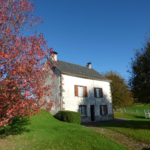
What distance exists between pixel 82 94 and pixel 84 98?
67 cm

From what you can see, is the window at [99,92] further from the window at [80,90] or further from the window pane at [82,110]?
the window pane at [82,110]

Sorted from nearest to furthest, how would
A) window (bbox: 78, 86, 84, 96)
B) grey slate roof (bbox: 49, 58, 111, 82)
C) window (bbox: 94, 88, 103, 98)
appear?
grey slate roof (bbox: 49, 58, 111, 82) < window (bbox: 78, 86, 84, 96) < window (bbox: 94, 88, 103, 98)

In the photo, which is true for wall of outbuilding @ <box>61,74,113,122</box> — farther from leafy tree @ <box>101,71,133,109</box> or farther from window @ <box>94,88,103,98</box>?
leafy tree @ <box>101,71,133,109</box>

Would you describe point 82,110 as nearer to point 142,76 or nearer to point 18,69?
point 142,76

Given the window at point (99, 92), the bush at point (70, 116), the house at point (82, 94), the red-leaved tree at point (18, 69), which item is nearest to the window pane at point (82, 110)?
the house at point (82, 94)

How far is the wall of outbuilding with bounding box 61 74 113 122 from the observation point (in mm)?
17344

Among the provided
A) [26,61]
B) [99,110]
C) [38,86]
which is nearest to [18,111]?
[38,86]

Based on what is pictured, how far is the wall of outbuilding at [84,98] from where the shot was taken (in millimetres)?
17344

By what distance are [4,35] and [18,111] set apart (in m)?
4.09

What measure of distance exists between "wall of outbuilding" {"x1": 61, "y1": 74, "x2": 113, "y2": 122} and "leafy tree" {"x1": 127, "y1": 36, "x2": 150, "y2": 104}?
7.36 metres

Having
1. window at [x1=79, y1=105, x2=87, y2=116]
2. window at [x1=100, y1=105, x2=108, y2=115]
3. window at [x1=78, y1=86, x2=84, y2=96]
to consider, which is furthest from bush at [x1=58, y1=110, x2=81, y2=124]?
window at [x1=100, y1=105, x2=108, y2=115]

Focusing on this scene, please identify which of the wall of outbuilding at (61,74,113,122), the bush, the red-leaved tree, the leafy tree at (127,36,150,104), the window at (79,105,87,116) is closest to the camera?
the red-leaved tree

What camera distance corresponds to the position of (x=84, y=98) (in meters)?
19.1

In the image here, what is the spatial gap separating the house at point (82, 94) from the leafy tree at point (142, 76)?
7.39 m
